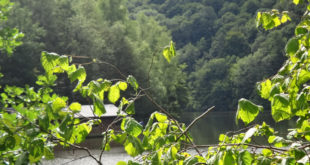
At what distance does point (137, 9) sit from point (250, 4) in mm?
31540

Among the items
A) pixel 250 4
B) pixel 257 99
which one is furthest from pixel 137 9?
pixel 257 99

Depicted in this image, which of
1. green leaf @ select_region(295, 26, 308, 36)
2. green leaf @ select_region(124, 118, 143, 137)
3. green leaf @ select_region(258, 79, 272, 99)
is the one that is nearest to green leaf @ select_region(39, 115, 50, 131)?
green leaf @ select_region(124, 118, 143, 137)

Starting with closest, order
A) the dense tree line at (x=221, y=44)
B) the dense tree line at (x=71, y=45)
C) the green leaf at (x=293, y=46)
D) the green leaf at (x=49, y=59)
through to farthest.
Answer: the green leaf at (x=49, y=59), the green leaf at (x=293, y=46), the dense tree line at (x=71, y=45), the dense tree line at (x=221, y=44)

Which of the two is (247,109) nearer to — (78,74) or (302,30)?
(78,74)

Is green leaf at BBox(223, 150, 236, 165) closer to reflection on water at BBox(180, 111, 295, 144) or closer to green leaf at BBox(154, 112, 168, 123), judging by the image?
green leaf at BBox(154, 112, 168, 123)

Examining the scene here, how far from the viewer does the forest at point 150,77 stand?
148 centimetres

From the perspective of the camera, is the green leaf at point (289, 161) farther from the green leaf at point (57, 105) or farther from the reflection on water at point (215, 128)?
the reflection on water at point (215, 128)

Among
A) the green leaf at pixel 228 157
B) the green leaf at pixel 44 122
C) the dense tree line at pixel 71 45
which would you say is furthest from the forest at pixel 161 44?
the green leaf at pixel 228 157

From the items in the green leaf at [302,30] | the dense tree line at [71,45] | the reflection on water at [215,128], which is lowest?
the reflection on water at [215,128]

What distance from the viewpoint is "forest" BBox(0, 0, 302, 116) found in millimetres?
29500

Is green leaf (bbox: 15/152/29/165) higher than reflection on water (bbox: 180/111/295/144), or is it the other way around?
green leaf (bbox: 15/152/29/165)

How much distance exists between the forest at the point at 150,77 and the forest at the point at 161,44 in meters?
0.11

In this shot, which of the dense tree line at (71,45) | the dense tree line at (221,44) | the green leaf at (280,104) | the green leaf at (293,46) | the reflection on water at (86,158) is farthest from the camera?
the dense tree line at (221,44)

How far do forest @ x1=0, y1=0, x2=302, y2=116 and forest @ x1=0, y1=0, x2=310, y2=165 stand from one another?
0.11 m
